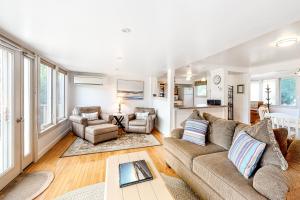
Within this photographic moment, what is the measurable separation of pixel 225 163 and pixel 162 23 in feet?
5.68

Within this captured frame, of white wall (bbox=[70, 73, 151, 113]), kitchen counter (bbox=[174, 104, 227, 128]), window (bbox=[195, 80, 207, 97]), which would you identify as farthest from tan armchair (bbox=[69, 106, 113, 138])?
window (bbox=[195, 80, 207, 97])

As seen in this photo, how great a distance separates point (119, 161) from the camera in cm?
181

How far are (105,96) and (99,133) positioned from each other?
6.91 ft

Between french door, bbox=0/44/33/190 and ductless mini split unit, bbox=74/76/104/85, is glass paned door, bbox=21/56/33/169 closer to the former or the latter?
french door, bbox=0/44/33/190

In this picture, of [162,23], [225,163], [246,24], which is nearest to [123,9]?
[162,23]

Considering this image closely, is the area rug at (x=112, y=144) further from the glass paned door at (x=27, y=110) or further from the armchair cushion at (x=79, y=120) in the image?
the glass paned door at (x=27, y=110)

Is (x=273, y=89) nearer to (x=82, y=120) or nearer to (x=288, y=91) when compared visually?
(x=288, y=91)

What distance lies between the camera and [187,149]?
205 centimetres

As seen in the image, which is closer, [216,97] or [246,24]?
[246,24]

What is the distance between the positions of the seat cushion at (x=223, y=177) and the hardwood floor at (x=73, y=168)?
82 cm

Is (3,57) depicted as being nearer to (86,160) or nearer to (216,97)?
(86,160)

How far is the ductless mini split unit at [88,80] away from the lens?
4996 mm

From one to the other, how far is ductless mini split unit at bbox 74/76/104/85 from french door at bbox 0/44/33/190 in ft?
7.87

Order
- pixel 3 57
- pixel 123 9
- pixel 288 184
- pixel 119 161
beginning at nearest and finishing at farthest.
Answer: pixel 288 184 → pixel 123 9 → pixel 119 161 → pixel 3 57
